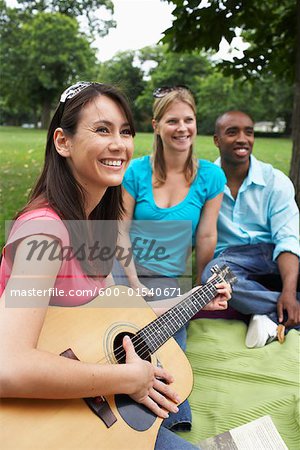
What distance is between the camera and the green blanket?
1964mm

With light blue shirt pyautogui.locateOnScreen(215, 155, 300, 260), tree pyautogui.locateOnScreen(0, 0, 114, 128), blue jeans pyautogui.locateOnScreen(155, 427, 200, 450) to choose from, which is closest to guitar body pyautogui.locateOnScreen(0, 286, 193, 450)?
blue jeans pyautogui.locateOnScreen(155, 427, 200, 450)

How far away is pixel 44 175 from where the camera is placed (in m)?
1.59

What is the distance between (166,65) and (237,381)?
117 ft

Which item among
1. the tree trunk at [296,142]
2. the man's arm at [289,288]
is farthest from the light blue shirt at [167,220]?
the tree trunk at [296,142]

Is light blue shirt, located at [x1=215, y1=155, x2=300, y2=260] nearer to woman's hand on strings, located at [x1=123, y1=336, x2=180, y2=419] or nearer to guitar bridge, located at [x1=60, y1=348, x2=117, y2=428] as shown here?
woman's hand on strings, located at [x1=123, y1=336, x2=180, y2=419]

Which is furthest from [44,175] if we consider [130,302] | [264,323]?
[264,323]

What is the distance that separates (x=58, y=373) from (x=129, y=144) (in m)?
0.86

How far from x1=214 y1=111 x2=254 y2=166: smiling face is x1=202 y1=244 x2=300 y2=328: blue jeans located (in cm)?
60

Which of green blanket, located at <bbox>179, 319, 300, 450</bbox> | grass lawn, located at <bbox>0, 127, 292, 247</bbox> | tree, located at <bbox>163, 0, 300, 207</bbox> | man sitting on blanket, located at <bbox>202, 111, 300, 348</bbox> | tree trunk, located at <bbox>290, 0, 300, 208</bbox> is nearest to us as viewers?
green blanket, located at <bbox>179, 319, 300, 450</bbox>

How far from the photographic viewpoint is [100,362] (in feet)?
4.94

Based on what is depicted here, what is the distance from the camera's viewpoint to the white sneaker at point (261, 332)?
245 cm

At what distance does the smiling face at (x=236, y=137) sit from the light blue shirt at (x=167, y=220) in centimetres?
30

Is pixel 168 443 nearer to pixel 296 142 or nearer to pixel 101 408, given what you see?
pixel 101 408

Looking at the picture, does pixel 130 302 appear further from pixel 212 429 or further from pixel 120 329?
pixel 212 429
